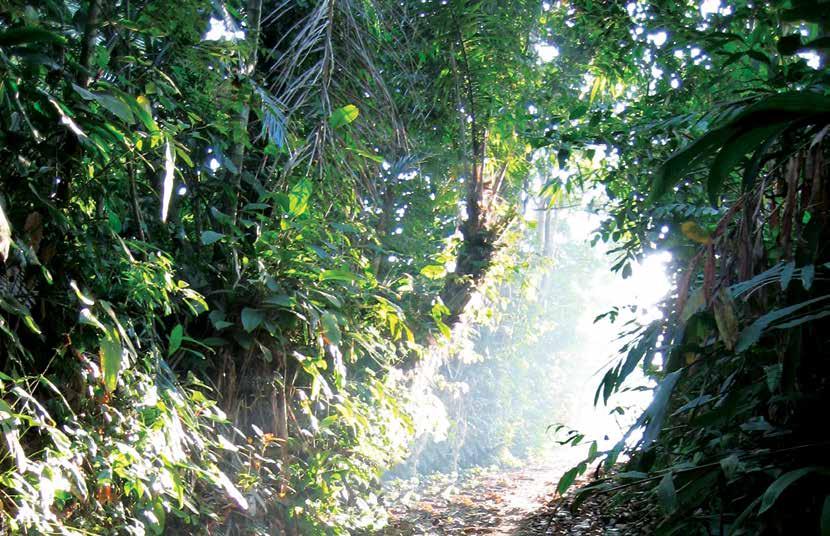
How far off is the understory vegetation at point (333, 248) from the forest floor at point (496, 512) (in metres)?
0.29

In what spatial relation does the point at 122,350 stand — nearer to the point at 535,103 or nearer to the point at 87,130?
the point at 87,130

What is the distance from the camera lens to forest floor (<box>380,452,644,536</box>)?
14.3ft

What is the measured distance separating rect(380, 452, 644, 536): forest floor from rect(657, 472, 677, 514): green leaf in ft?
3.86

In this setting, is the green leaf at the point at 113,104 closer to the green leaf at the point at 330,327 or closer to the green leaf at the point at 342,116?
the green leaf at the point at 342,116

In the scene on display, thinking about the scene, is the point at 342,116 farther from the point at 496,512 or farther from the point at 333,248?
the point at 496,512

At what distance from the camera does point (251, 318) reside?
3633 mm

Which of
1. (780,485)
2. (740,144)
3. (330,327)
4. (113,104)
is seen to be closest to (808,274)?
(740,144)

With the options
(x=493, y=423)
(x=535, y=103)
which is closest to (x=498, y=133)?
(x=535, y=103)

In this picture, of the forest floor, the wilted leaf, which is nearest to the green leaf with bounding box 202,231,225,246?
the forest floor

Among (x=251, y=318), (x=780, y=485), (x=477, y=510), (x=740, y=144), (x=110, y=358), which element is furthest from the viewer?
(x=477, y=510)

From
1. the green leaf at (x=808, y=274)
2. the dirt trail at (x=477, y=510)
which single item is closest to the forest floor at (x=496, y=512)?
the dirt trail at (x=477, y=510)

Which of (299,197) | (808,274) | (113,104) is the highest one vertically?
(299,197)

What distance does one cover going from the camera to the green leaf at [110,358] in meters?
2.45

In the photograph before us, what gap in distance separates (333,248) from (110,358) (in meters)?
1.94
